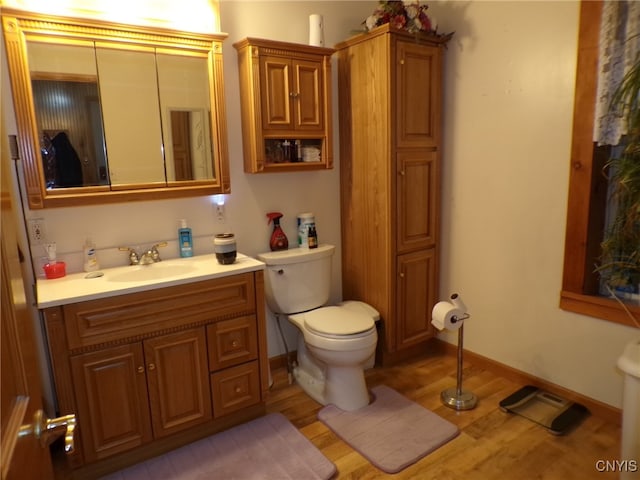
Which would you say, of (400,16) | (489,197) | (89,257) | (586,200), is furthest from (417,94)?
(89,257)

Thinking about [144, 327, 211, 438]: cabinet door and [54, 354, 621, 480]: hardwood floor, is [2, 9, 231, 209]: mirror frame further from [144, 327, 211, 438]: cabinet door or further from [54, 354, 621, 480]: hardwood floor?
[54, 354, 621, 480]: hardwood floor

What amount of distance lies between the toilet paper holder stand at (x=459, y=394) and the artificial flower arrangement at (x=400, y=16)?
1541 mm

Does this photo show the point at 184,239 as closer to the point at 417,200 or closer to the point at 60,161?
the point at 60,161

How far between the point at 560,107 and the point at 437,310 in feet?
4.01

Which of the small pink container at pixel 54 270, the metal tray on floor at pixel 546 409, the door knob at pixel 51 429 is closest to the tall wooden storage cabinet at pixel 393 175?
the metal tray on floor at pixel 546 409

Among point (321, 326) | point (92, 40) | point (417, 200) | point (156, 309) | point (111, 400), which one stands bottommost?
point (111, 400)

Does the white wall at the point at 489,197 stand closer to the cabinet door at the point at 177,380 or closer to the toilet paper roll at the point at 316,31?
the toilet paper roll at the point at 316,31

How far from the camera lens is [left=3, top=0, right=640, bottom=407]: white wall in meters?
2.24

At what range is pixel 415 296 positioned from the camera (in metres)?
2.88

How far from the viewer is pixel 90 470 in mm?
1914

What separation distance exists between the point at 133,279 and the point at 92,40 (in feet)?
3.62

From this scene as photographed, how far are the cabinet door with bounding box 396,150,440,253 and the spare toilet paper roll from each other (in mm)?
498

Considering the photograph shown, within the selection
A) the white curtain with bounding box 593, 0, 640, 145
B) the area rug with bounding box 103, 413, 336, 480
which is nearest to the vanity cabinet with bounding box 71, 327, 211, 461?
the area rug with bounding box 103, 413, 336, 480

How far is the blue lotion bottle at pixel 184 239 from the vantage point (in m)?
2.38
